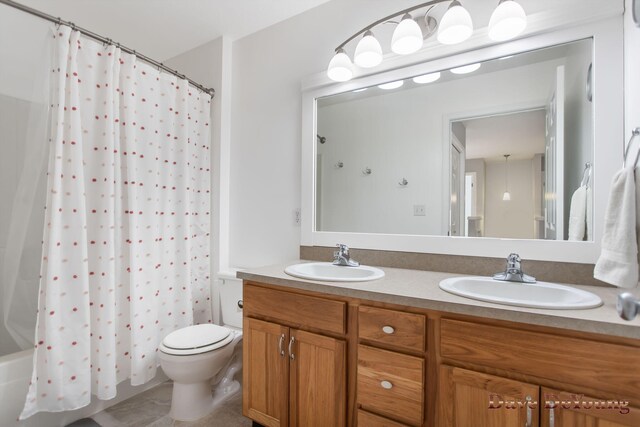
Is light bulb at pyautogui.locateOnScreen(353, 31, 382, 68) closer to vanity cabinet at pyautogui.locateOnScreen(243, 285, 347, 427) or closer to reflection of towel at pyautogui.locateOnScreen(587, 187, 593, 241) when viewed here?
reflection of towel at pyautogui.locateOnScreen(587, 187, 593, 241)

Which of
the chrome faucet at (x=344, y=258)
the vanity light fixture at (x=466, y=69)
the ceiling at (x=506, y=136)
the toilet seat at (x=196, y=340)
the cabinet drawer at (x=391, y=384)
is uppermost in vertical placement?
the vanity light fixture at (x=466, y=69)

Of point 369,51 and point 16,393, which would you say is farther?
point 369,51

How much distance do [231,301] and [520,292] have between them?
5.43 feet

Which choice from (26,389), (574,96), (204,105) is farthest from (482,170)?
(26,389)

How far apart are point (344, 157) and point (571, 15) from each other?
1.18 m

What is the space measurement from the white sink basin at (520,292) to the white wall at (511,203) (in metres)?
0.27

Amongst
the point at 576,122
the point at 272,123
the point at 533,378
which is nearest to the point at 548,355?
the point at 533,378

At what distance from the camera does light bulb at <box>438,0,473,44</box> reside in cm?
134

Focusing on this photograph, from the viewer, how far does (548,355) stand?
85 centimetres

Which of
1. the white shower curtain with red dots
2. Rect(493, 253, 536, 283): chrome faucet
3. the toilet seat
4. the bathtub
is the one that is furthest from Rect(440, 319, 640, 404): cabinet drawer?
the bathtub

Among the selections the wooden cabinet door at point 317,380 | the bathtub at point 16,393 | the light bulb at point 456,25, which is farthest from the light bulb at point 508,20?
the bathtub at point 16,393

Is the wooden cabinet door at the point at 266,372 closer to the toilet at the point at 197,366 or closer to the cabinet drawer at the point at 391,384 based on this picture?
the toilet at the point at 197,366

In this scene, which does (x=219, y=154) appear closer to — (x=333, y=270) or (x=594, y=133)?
(x=333, y=270)

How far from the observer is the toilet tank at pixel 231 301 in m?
2.00
